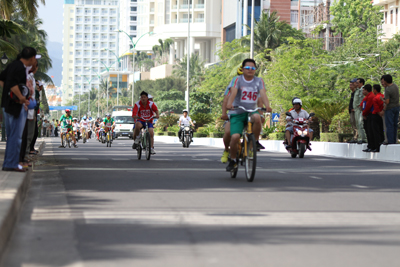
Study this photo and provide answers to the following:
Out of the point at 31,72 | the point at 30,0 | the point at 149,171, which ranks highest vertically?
the point at 30,0

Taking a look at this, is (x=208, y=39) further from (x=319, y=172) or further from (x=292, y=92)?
(x=319, y=172)

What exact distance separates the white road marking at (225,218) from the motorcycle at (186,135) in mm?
26266

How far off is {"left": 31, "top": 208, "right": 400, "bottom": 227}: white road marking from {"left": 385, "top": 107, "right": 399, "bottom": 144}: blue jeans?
11871mm

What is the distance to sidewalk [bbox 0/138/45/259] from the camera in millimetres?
5891

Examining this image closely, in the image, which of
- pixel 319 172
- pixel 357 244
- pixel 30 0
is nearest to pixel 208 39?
pixel 30 0

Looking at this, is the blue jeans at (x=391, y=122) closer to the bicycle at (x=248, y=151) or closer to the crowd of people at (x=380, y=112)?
the crowd of people at (x=380, y=112)

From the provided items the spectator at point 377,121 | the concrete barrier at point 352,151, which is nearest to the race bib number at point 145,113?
the spectator at point 377,121

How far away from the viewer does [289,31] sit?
6366cm

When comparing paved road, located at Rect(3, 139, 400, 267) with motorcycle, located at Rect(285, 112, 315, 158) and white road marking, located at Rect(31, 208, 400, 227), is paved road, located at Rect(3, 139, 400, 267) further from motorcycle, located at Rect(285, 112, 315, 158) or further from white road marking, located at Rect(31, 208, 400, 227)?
motorcycle, located at Rect(285, 112, 315, 158)

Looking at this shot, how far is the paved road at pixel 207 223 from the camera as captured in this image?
5.31 meters

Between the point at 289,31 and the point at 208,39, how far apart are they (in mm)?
62570

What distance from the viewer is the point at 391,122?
1931 centimetres

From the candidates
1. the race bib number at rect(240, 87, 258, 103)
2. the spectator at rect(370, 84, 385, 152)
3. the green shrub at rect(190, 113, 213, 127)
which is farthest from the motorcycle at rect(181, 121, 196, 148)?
the race bib number at rect(240, 87, 258, 103)

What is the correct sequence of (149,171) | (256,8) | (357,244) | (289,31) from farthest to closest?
(256,8), (289,31), (149,171), (357,244)
